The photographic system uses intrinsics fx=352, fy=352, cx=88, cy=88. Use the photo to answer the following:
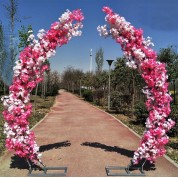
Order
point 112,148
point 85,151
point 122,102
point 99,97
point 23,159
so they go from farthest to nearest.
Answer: point 99,97, point 122,102, point 112,148, point 85,151, point 23,159

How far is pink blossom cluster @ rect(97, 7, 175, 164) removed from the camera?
25.2 ft

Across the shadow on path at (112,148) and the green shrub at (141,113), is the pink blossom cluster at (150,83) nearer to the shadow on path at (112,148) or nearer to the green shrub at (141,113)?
Answer: the shadow on path at (112,148)

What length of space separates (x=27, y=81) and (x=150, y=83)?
106 inches

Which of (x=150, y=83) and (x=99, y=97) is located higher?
(x=150, y=83)

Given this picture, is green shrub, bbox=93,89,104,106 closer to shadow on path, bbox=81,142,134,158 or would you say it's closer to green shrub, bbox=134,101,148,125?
green shrub, bbox=134,101,148,125

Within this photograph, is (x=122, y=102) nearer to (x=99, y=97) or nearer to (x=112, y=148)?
(x=99, y=97)

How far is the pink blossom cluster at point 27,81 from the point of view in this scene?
297 inches

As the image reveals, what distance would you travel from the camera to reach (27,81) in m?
7.70

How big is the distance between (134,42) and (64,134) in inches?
250

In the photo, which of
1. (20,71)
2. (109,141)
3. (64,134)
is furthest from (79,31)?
(64,134)

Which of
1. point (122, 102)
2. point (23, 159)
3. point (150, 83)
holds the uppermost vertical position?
point (150, 83)

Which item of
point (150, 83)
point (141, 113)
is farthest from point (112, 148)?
point (141, 113)

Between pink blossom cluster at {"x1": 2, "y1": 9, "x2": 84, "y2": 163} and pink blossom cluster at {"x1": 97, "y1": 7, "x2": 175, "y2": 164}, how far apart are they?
105cm

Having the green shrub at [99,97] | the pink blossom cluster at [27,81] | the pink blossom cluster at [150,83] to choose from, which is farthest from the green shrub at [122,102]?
the pink blossom cluster at [27,81]
